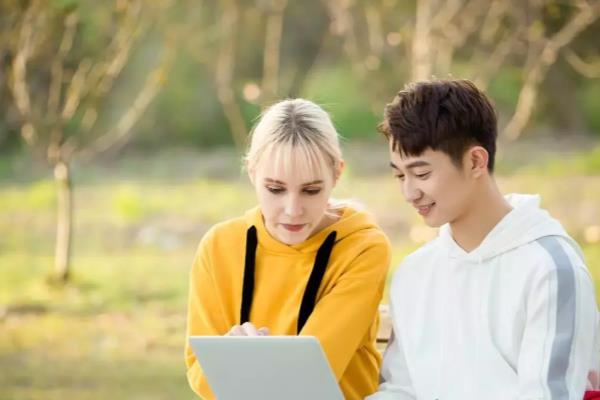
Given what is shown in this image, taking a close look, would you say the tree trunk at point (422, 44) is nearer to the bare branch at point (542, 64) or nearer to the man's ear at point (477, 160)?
the bare branch at point (542, 64)

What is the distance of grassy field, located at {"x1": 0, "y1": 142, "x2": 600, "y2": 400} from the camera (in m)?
4.98

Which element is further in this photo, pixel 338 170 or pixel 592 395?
pixel 338 170

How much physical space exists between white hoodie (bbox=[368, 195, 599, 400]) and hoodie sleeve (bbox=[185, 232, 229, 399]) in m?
0.38

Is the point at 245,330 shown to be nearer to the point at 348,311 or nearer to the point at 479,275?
the point at 348,311

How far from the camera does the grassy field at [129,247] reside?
4980 millimetres

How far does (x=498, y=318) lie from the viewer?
2572 millimetres

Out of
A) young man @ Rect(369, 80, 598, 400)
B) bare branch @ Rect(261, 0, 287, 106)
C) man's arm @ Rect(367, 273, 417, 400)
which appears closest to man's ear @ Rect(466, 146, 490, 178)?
young man @ Rect(369, 80, 598, 400)

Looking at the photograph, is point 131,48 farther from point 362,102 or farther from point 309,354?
point 309,354

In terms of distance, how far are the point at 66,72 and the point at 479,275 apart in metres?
2.97

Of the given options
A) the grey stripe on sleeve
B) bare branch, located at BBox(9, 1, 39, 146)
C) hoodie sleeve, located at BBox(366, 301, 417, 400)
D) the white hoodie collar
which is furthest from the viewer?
bare branch, located at BBox(9, 1, 39, 146)

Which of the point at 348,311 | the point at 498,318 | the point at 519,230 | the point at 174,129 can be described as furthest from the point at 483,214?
the point at 174,129

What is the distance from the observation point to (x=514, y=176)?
5078mm

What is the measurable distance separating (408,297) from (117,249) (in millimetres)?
2675

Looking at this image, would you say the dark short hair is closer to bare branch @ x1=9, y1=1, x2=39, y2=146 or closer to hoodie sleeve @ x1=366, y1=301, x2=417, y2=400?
hoodie sleeve @ x1=366, y1=301, x2=417, y2=400
